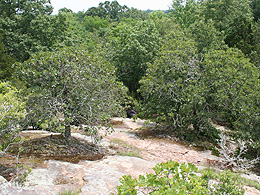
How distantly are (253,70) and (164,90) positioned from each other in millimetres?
3855

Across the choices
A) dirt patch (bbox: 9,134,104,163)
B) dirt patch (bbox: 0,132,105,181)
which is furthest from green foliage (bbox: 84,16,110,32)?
dirt patch (bbox: 9,134,104,163)

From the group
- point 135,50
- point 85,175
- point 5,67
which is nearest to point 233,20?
point 135,50

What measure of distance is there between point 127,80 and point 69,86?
514 inches

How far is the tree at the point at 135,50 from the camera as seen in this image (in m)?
18.7

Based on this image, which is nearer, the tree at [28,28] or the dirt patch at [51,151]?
the dirt patch at [51,151]

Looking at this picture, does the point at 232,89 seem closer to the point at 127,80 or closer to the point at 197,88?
the point at 197,88

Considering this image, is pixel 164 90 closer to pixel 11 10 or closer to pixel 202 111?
pixel 202 111

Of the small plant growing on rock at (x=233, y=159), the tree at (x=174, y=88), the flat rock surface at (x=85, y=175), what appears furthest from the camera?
the tree at (x=174, y=88)

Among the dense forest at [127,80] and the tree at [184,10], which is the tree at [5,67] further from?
the tree at [184,10]

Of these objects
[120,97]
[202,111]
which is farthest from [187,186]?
[202,111]

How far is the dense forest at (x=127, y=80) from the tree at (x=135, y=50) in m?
0.08

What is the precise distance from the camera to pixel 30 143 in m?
7.74

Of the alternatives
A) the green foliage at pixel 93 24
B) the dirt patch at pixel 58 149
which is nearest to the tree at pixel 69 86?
the dirt patch at pixel 58 149

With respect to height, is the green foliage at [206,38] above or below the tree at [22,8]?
below
